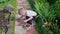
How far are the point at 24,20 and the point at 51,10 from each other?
1.18 metres

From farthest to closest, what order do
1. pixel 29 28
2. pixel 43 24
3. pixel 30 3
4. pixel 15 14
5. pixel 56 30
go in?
1. pixel 30 3
2. pixel 15 14
3. pixel 29 28
4. pixel 43 24
5. pixel 56 30

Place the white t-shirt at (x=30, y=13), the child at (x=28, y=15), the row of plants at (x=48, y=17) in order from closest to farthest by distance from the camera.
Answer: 1. the row of plants at (x=48, y=17)
2. the child at (x=28, y=15)
3. the white t-shirt at (x=30, y=13)

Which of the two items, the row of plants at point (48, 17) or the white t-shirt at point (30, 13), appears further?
the white t-shirt at point (30, 13)

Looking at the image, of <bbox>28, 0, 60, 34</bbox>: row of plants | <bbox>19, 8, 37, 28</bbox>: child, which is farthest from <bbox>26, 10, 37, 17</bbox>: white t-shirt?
<bbox>28, 0, 60, 34</bbox>: row of plants

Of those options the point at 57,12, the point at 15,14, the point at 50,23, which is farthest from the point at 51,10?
the point at 15,14

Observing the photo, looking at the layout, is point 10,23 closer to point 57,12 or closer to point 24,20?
point 24,20

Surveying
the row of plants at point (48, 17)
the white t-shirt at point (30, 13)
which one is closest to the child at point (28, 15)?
the white t-shirt at point (30, 13)

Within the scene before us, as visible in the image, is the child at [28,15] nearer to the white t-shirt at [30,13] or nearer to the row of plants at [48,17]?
the white t-shirt at [30,13]

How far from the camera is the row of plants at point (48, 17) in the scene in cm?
788

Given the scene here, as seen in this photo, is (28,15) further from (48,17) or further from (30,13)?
(48,17)

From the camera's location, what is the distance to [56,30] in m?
7.66

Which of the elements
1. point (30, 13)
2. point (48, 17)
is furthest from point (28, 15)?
point (48, 17)

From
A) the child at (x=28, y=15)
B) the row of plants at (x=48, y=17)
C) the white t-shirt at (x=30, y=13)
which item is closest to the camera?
the row of plants at (x=48, y=17)

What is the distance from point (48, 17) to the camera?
8570 mm
